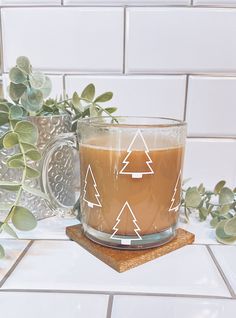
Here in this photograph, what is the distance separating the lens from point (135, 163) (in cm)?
35

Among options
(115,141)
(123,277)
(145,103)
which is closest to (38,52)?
(145,103)

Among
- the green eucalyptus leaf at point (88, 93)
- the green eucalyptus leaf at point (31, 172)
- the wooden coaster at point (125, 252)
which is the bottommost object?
the wooden coaster at point (125, 252)

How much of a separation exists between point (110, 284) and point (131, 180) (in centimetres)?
11

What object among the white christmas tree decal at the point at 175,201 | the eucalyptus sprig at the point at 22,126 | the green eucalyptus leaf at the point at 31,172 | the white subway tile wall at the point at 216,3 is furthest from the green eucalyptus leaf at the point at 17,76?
the white subway tile wall at the point at 216,3

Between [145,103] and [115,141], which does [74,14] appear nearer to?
[145,103]

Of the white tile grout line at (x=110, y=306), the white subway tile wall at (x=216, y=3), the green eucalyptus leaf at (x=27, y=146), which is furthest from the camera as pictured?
the white subway tile wall at (x=216, y=3)

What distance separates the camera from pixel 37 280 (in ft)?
1.03

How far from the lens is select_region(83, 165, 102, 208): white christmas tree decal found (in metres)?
0.37

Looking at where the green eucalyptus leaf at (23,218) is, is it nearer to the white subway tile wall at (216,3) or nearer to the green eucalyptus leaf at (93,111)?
the green eucalyptus leaf at (93,111)

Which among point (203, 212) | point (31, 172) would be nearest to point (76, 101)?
point (31, 172)

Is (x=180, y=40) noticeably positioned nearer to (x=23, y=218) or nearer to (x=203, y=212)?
(x=203, y=212)

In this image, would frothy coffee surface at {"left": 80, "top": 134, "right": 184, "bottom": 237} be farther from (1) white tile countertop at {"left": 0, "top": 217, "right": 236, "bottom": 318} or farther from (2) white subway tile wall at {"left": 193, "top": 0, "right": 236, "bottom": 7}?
(2) white subway tile wall at {"left": 193, "top": 0, "right": 236, "bottom": 7}

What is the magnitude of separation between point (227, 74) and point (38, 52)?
0.34m

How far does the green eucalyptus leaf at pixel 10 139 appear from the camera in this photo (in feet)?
1.18
